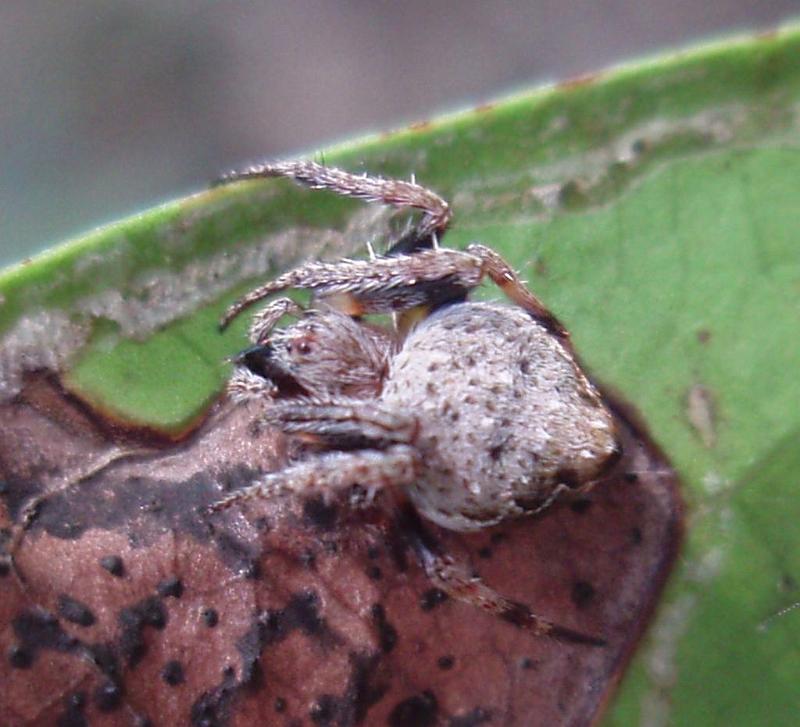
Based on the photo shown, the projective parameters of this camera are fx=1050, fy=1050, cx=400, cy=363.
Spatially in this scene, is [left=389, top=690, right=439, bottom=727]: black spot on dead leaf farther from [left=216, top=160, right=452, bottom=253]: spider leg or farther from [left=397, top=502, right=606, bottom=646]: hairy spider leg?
[left=216, top=160, right=452, bottom=253]: spider leg

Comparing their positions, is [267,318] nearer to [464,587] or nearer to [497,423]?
[497,423]

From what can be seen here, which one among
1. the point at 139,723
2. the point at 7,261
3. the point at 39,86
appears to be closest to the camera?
the point at 139,723

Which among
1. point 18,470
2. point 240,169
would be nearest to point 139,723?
point 18,470

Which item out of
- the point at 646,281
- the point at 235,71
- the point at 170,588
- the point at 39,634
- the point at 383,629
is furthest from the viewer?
the point at 235,71

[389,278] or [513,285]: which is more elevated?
[513,285]

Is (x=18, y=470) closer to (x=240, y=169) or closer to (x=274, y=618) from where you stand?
(x=274, y=618)

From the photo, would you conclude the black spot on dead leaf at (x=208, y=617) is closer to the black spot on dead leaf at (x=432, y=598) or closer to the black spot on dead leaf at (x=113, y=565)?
the black spot on dead leaf at (x=113, y=565)

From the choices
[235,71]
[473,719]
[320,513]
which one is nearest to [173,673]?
[320,513]
